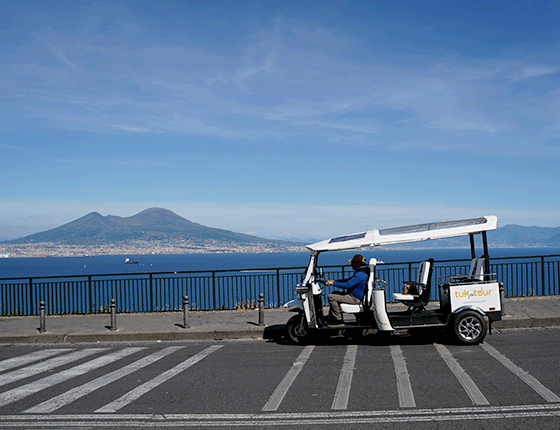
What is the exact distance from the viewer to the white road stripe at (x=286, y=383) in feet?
20.3

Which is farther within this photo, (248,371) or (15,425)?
(248,371)

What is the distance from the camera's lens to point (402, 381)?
7168 mm

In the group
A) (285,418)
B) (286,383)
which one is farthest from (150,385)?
(285,418)

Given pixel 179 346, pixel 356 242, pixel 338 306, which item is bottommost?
pixel 179 346

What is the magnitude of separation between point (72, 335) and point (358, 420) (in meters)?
8.45

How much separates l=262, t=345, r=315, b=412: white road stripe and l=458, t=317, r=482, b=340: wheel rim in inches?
112

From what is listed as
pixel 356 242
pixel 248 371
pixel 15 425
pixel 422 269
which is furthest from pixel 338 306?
pixel 15 425

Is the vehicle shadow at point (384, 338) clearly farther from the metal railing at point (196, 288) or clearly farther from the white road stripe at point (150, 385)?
the white road stripe at point (150, 385)

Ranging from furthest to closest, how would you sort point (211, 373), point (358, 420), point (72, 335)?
1. point (72, 335)
2. point (211, 373)
3. point (358, 420)

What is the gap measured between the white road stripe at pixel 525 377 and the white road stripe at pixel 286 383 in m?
3.10

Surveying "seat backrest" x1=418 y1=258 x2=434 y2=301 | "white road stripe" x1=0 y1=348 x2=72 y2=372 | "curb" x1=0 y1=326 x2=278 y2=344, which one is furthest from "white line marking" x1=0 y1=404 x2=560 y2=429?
"curb" x1=0 y1=326 x2=278 y2=344

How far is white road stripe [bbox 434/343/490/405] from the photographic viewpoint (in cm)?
616

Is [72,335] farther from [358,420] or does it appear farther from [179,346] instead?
[358,420]

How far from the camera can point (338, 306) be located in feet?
33.8
